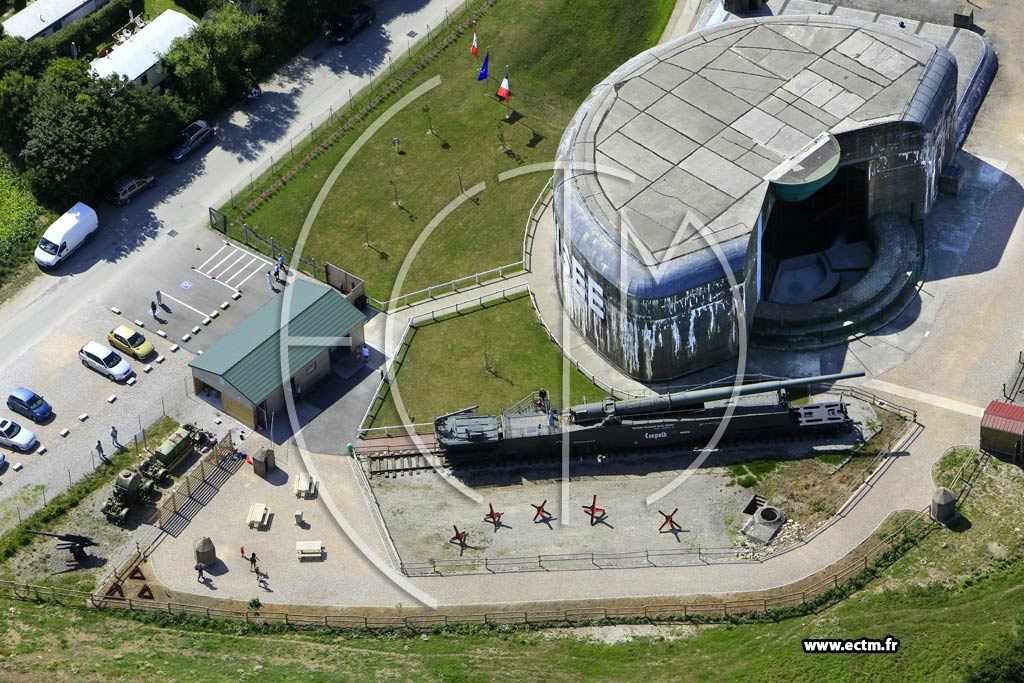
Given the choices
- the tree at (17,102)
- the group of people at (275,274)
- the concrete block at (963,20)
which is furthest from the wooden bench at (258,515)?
the concrete block at (963,20)

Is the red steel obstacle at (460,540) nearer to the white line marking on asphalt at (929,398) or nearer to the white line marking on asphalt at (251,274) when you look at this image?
the white line marking on asphalt at (929,398)

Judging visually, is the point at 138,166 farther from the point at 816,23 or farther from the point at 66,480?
the point at 816,23

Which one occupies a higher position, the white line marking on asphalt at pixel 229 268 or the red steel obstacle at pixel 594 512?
the white line marking on asphalt at pixel 229 268

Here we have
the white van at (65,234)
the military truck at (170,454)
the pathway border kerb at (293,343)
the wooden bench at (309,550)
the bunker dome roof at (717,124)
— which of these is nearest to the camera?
the pathway border kerb at (293,343)

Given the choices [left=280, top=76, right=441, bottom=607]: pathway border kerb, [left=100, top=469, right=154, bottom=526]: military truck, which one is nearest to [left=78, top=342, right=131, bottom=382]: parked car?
[left=100, top=469, right=154, bottom=526]: military truck

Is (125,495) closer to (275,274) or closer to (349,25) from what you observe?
(275,274)
